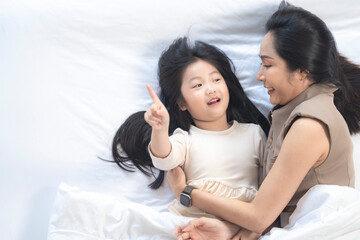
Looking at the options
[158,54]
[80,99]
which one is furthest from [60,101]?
[158,54]

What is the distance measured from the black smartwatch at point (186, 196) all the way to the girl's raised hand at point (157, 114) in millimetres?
216

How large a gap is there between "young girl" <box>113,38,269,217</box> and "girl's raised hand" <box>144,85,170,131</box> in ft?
0.17

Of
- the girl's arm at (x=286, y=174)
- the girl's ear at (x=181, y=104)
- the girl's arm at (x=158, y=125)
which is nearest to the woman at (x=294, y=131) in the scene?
the girl's arm at (x=286, y=174)

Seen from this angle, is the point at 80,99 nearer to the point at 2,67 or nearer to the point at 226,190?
the point at 2,67

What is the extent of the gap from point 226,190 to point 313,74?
43 cm

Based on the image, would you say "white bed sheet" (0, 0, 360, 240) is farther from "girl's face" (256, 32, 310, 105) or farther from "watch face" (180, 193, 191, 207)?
"girl's face" (256, 32, 310, 105)

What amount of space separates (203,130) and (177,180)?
20 cm

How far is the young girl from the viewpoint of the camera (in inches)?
54.5

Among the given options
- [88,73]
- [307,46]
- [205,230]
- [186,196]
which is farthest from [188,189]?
[88,73]

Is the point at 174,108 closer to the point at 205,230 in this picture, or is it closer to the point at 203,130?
the point at 203,130

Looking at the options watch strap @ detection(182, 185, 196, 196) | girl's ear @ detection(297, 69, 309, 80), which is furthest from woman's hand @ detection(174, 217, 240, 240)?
girl's ear @ detection(297, 69, 309, 80)

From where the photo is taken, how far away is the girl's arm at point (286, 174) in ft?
3.73

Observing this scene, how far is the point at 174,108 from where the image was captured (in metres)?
1.52

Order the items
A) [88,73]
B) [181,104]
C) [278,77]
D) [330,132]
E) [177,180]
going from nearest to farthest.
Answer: [330,132] < [278,77] < [177,180] < [181,104] < [88,73]
